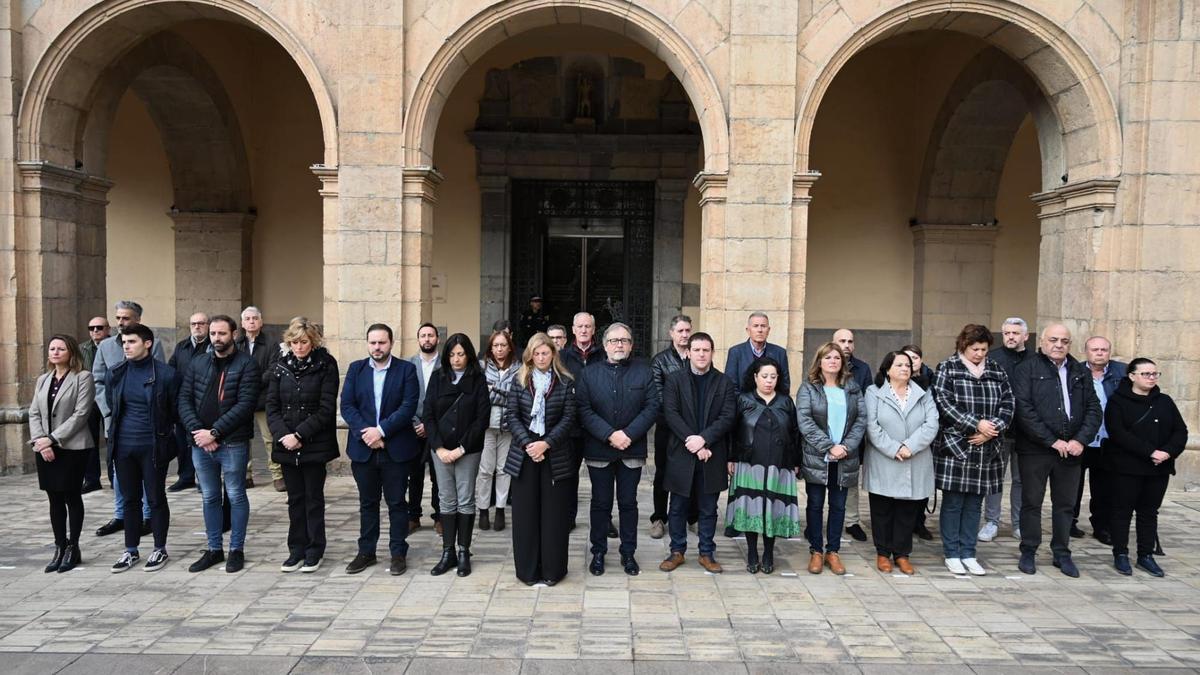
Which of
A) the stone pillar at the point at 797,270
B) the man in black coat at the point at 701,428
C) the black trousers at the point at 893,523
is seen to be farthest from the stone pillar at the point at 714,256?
the black trousers at the point at 893,523

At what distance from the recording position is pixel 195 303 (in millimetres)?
12539

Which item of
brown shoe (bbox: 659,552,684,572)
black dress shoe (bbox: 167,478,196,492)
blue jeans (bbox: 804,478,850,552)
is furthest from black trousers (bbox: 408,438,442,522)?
blue jeans (bbox: 804,478,850,552)

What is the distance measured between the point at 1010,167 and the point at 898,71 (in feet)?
7.77

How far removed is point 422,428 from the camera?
5.89 meters

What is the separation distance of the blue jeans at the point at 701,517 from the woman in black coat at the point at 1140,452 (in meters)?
2.92

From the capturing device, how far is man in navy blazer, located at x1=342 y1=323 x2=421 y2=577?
5543 mm

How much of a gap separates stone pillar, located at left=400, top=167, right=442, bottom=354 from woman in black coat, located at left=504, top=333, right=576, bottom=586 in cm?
334

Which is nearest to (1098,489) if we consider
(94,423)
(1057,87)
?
(1057,87)

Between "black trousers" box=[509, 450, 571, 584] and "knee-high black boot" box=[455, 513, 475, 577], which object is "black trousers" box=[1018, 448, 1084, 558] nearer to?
"black trousers" box=[509, 450, 571, 584]

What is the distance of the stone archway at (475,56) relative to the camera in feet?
26.8

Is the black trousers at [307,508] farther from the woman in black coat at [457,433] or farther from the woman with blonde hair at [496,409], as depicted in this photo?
the woman with blonde hair at [496,409]

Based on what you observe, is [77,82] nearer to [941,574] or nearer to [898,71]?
[941,574]

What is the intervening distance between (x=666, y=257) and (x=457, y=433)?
756 centimetres

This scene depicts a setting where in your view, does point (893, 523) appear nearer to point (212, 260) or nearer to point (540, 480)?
point (540, 480)
